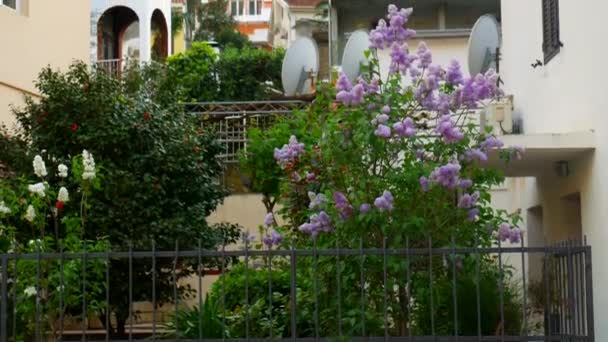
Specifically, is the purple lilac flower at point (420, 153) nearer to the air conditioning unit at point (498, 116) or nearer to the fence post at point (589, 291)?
the fence post at point (589, 291)

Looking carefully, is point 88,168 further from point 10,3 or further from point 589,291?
point 10,3

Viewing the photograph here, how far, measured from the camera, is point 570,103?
1174 centimetres

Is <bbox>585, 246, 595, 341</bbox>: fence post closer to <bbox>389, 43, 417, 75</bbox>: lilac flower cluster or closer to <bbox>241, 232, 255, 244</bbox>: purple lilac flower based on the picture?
<bbox>389, 43, 417, 75</bbox>: lilac flower cluster

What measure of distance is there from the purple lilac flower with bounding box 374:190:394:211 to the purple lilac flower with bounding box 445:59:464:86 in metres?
1.30

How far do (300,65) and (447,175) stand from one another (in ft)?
33.9

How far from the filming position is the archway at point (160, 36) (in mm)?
37750

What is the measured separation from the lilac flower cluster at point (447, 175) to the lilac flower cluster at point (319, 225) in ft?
3.49

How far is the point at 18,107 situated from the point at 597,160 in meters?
9.82

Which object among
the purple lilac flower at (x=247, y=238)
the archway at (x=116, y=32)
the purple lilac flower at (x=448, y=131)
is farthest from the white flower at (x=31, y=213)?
the archway at (x=116, y=32)

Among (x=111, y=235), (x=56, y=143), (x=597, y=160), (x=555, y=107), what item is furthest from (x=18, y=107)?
(x=597, y=160)

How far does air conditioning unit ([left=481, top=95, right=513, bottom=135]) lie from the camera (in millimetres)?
13734

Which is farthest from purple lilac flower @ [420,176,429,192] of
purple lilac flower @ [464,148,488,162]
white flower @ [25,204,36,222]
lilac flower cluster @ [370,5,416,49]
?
white flower @ [25,204,36,222]

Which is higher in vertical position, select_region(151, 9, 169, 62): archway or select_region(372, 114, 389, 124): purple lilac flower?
select_region(151, 9, 169, 62): archway

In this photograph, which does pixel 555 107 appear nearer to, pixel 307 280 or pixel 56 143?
pixel 307 280
